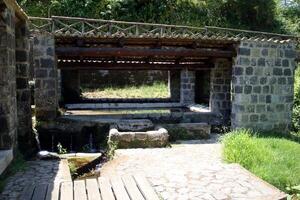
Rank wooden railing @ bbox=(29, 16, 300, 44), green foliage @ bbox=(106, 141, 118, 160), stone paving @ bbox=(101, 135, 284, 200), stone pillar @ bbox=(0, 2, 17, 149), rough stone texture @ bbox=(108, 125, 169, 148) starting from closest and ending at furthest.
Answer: stone paving @ bbox=(101, 135, 284, 200) → stone pillar @ bbox=(0, 2, 17, 149) → green foliage @ bbox=(106, 141, 118, 160) → rough stone texture @ bbox=(108, 125, 169, 148) → wooden railing @ bbox=(29, 16, 300, 44)

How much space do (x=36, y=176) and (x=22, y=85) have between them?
2499 mm

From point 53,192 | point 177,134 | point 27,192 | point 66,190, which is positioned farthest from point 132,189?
point 177,134

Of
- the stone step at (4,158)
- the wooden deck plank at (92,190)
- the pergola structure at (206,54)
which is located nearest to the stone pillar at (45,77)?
the pergola structure at (206,54)

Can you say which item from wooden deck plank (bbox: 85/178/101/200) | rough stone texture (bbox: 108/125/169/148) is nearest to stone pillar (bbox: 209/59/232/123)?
rough stone texture (bbox: 108/125/169/148)

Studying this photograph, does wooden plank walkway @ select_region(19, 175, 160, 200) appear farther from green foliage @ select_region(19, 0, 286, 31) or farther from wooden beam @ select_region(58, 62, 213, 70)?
green foliage @ select_region(19, 0, 286, 31)

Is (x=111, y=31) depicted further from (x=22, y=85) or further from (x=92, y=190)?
(x=92, y=190)

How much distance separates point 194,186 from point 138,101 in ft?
33.4

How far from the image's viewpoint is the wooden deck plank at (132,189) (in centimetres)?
507

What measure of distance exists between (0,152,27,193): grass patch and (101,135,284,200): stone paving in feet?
4.69

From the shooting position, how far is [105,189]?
537 centimetres

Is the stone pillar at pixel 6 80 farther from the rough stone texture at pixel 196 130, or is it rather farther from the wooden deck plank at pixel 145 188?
the rough stone texture at pixel 196 130

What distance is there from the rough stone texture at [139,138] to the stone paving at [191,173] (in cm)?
28

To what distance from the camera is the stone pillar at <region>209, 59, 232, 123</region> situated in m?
12.5

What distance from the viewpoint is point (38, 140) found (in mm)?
9445
